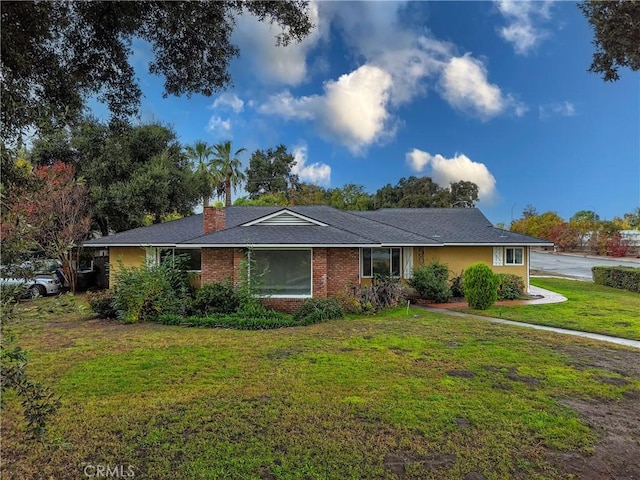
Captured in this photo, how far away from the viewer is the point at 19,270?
2604mm

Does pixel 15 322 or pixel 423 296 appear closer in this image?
pixel 15 322

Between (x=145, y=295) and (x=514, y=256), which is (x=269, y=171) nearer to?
(x=514, y=256)

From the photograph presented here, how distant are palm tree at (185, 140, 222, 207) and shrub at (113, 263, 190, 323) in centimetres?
1304

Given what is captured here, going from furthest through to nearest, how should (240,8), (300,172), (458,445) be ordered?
(300,172) → (458,445) → (240,8)

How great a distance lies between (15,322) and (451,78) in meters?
15.7

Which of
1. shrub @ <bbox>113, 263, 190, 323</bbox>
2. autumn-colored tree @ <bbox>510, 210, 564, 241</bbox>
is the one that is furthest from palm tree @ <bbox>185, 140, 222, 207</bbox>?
autumn-colored tree @ <bbox>510, 210, 564, 241</bbox>

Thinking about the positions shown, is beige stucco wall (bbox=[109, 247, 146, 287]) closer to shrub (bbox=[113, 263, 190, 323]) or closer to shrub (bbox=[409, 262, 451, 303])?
shrub (bbox=[113, 263, 190, 323])

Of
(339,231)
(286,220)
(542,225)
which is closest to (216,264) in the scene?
(286,220)

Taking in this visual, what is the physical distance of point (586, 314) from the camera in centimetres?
1252

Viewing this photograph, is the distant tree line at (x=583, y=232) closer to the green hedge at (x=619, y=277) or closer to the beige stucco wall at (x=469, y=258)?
the green hedge at (x=619, y=277)

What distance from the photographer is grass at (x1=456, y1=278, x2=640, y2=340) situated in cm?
1050

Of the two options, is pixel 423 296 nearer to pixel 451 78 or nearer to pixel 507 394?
pixel 451 78

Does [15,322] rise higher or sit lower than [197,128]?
lower

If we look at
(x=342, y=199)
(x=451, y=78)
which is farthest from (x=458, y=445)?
(x=342, y=199)
